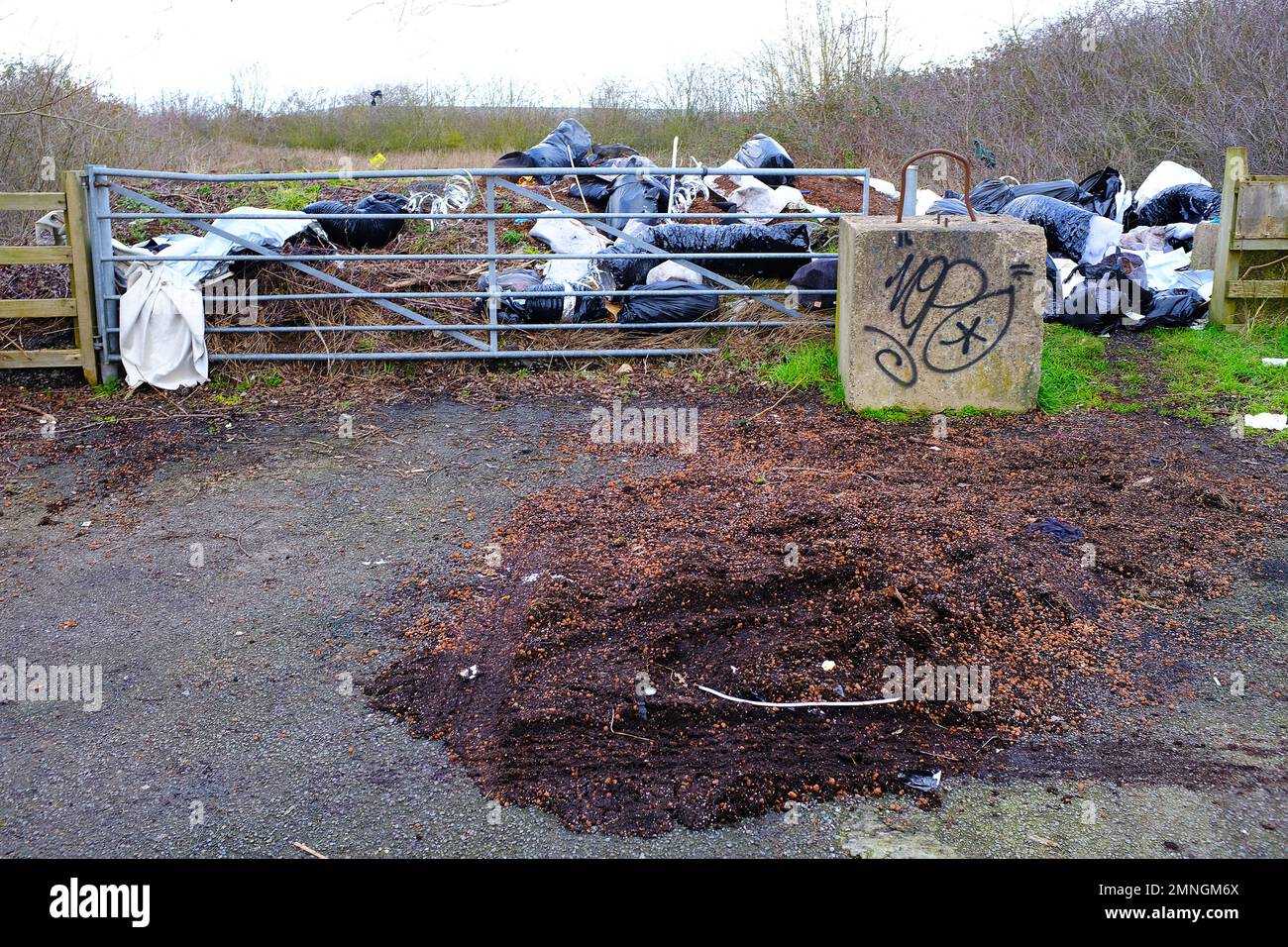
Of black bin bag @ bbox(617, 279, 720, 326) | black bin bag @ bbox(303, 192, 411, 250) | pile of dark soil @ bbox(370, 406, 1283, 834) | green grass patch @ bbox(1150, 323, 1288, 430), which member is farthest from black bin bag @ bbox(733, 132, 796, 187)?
pile of dark soil @ bbox(370, 406, 1283, 834)

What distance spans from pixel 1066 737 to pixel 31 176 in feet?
37.4

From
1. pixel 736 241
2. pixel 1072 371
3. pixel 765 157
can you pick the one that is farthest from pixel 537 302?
pixel 1072 371

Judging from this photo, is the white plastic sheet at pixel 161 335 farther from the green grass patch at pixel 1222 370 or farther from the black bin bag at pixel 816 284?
the green grass patch at pixel 1222 370

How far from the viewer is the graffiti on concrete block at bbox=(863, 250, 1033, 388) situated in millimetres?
7457

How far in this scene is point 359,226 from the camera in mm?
9867

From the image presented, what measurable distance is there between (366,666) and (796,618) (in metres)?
1.79

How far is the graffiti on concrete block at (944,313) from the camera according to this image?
746 centimetres

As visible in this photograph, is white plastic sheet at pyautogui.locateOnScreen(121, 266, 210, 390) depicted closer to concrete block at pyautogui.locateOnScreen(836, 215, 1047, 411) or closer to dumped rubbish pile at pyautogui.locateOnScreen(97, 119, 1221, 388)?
dumped rubbish pile at pyautogui.locateOnScreen(97, 119, 1221, 388)

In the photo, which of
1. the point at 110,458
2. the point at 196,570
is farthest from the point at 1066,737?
the point at 110,458

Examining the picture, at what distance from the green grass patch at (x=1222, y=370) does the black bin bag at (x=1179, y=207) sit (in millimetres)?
2259

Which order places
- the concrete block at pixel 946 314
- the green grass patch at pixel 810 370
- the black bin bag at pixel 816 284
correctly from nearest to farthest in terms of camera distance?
the concrete block at pixel 946 314 < the green grass patch at pixel 810 370 < the black bin bag at pixel 816 284

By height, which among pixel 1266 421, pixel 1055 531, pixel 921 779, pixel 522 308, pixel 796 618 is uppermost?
pixel 522 308

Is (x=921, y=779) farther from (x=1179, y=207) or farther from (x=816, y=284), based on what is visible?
(x=1179, y=207)

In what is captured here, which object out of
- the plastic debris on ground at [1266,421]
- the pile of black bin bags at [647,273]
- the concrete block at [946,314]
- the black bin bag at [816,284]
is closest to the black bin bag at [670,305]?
the pile of black bin bags at [647,273]
